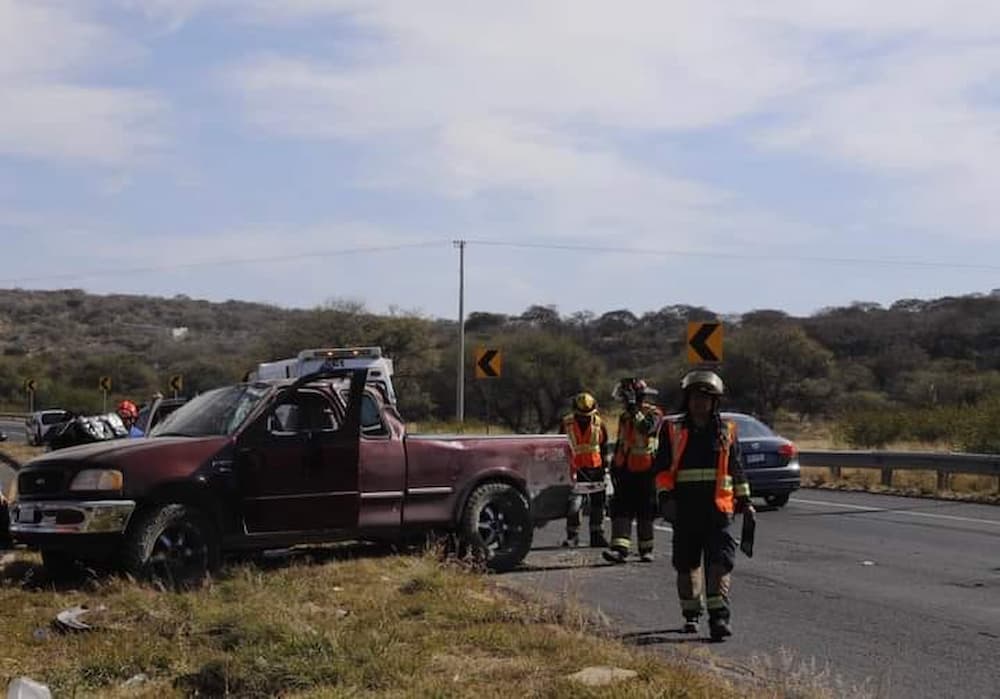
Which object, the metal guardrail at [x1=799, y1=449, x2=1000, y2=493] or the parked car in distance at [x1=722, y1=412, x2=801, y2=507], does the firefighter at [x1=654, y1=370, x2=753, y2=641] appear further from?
the metal guardrail at [x1=799, y1=449, x2=1000, y2=493]

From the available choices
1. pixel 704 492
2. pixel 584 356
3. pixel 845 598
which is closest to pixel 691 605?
pixel 704 492

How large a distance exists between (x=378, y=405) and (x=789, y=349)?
5509cm

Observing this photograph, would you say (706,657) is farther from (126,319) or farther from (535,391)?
(126,319)

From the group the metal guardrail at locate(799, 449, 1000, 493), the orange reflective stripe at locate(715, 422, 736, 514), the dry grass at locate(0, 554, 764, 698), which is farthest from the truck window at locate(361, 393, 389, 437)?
the metal guardrail at locate(799, 449, 1000, 493)

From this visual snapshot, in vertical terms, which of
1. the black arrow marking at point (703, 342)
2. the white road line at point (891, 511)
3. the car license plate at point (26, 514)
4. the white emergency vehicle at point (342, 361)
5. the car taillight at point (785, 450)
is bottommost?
the white road line at point (891, 511)

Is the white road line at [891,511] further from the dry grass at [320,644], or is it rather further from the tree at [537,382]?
the tree at [537,382]

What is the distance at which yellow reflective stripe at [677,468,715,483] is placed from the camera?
8508 mm

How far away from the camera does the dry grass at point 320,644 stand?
6.47 meters

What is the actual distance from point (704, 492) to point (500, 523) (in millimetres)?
3796

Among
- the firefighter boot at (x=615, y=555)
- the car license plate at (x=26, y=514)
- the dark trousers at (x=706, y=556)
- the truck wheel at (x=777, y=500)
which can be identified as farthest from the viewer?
the truck wheel at (x=777, y=500)

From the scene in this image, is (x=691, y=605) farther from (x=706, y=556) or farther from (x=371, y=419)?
(x=371, y=419)

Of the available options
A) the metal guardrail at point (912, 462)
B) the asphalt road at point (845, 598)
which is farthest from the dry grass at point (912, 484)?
the asphalt road at point (845, 598)

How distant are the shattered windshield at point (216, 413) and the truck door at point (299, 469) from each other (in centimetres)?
29

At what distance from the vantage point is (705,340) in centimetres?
2088
